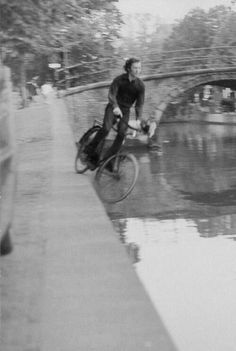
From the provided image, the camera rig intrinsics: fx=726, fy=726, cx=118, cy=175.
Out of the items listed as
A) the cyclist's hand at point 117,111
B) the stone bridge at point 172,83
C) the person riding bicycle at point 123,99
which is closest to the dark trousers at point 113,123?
the person riding bicycle at point 123,99

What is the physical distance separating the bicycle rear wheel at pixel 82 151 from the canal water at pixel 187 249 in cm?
63

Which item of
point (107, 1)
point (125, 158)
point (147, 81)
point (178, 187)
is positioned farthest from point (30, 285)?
point (147, 81)

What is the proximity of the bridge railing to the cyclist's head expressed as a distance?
21626mm

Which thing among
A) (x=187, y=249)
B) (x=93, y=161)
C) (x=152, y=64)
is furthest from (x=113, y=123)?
(x=152, y=64)

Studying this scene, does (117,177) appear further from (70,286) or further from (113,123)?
(70,286)

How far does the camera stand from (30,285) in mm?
3883

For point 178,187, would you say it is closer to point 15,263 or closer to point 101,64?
point 15,263

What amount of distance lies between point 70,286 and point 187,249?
10.2 feet

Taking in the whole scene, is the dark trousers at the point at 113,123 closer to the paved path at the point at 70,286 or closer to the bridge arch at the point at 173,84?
the paved path at the point at 70,286

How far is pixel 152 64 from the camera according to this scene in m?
34.9

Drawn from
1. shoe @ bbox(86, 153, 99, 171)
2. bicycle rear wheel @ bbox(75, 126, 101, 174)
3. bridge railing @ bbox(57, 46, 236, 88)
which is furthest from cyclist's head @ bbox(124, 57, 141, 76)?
bridge railing @ bbox(57, 46, 236, 88)

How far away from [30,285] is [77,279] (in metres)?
0.29

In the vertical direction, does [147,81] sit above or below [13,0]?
below

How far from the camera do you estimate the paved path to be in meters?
3.10
